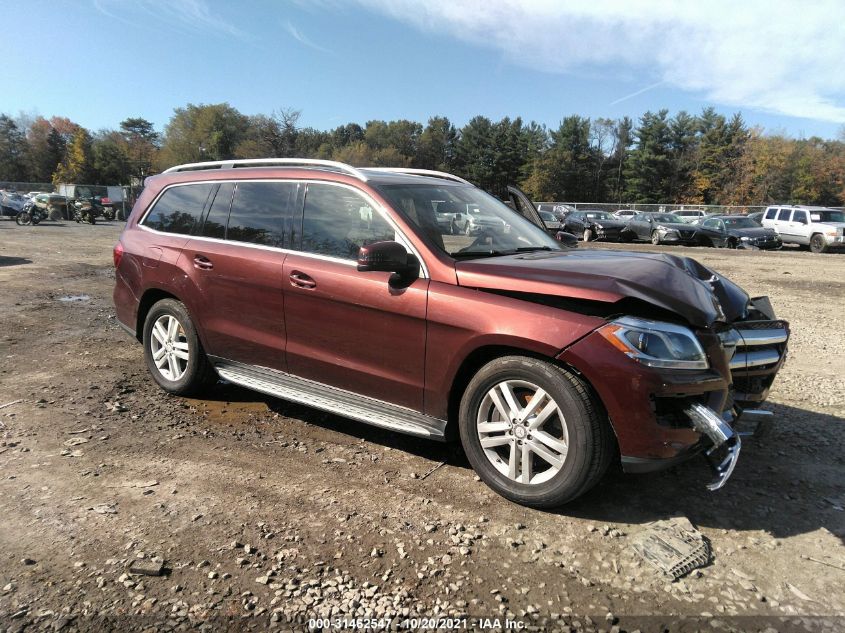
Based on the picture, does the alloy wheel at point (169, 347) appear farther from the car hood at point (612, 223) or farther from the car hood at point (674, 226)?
the car hood at point (612, 223)

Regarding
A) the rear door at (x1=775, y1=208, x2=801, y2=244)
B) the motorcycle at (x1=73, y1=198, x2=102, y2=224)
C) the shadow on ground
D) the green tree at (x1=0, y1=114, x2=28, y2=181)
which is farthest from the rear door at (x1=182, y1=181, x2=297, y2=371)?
the green tree at (x1=0, y1=114, x2=28, y2=181)

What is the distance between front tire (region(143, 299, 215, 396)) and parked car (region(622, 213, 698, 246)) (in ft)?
84.0

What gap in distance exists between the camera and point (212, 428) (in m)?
4.29

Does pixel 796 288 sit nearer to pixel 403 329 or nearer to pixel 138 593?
pixel 403 329

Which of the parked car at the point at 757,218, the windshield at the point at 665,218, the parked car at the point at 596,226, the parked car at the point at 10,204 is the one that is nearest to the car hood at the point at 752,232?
the parked car at the point at 757,218

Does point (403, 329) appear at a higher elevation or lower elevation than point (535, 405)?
higher

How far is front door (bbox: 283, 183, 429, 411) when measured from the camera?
3492 millimetres

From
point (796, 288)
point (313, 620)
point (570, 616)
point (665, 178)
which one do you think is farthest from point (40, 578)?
point (665, 178)

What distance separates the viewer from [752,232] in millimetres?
24547

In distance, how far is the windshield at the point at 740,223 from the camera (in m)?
25.3

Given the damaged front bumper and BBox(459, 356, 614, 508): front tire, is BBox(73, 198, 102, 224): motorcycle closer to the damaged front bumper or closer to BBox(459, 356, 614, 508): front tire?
BBox(459, 356, 614, 508): front tire

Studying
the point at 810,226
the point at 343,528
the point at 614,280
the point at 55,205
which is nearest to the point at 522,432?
the point at 614,280

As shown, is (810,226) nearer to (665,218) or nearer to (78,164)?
(665,218)

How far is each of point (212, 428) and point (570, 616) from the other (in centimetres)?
288
